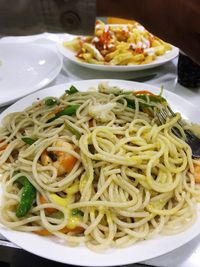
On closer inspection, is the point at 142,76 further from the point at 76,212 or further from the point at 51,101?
the point at 76,212

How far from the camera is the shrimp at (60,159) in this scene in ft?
3.61

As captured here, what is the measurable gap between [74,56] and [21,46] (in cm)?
32

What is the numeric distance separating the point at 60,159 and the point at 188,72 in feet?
2.74

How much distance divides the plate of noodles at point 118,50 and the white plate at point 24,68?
11 cm

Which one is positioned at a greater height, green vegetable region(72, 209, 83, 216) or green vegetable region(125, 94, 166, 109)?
green vegetable region(125, 94, 166, 109)

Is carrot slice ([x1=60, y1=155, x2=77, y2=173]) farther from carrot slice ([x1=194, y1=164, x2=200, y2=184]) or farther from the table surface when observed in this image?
the table surface

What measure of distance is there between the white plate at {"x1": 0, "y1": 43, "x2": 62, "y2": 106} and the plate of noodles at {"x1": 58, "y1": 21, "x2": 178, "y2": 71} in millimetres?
107

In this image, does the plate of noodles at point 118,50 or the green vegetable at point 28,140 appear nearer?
the green vegetable at point 28,140

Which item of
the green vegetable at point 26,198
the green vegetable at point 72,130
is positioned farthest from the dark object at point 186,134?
the green vegetable at point 26,198

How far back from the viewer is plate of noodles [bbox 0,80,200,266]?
922 millimetres

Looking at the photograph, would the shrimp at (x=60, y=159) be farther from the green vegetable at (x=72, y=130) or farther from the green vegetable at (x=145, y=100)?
the green vegetable at (x=145, y=100)

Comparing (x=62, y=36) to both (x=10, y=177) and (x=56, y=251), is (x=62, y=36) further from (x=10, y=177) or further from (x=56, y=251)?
(x=56, y=251)

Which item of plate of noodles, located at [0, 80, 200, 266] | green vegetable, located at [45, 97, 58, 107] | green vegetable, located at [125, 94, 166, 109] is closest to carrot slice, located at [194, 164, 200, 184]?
plate of noodles, located at [0, 80, 200, 266]

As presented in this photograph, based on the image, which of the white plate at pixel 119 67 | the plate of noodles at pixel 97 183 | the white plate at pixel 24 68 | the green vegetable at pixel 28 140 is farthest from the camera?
the white plate at pixel 119 67
